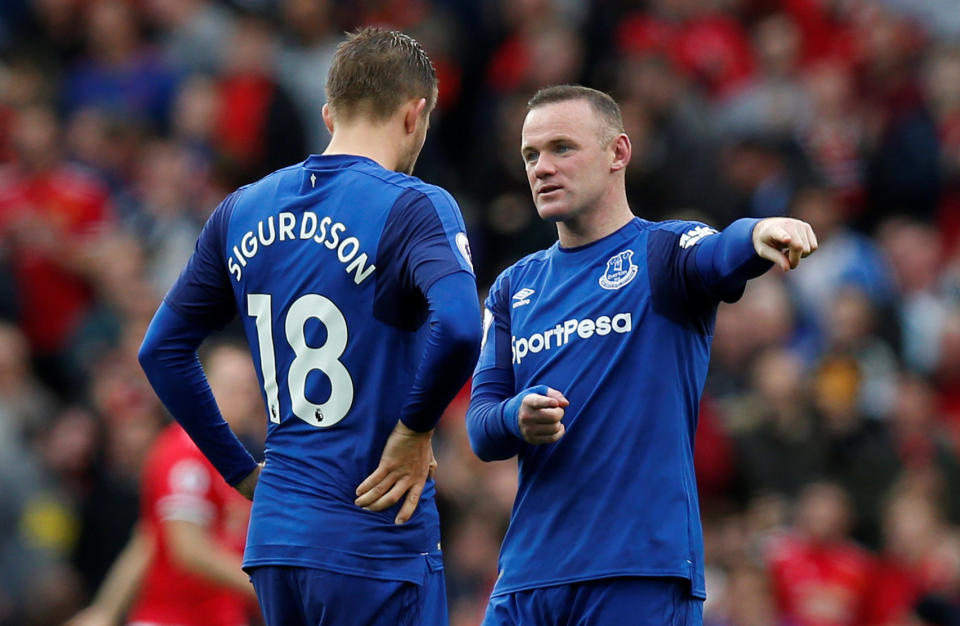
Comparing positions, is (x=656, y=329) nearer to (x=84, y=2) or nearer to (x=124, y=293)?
(x=124, y=293)

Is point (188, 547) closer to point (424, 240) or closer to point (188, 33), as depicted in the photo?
point (424, 240)

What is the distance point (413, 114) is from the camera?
16.8ft

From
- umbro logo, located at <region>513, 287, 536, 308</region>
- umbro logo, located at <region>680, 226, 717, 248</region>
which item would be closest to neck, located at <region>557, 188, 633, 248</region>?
umbro logo, located at <region>513, 287, 536, 308</region>

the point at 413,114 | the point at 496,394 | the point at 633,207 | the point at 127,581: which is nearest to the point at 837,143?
the point at 633,207

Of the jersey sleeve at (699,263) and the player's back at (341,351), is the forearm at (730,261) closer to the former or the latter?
the jersey sleeve at (699,263)

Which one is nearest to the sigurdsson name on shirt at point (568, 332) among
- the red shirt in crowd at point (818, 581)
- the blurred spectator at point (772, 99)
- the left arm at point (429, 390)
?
the left arm at point (429, 390)

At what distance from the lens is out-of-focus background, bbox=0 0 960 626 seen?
1048cm

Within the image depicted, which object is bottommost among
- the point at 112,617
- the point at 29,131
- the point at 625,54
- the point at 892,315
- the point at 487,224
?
the point at 112,617

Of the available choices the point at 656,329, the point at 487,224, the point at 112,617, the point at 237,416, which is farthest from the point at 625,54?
the point at 656,329

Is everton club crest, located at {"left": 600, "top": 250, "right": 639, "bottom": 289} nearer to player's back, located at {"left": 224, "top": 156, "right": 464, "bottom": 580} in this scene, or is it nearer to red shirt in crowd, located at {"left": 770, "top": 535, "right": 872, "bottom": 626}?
player's back, located at {"left": 224, "top": 156, "right": 464, "bottom": 580}

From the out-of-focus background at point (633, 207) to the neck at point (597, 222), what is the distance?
4.11 meters

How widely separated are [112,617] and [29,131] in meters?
5.37

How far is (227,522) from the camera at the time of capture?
8055 millimetres

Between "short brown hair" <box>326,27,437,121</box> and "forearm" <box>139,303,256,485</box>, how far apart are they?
0.88 meters
